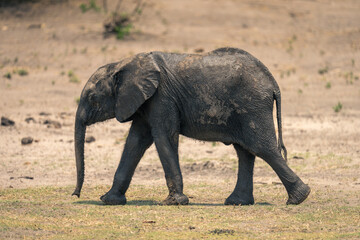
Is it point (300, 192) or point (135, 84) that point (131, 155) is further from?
point (300, 192)

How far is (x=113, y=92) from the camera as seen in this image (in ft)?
34.6

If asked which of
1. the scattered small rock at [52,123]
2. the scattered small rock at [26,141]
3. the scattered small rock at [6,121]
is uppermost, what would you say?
the scattered small rock at [26,141]

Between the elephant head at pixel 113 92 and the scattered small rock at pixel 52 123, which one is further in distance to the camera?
the scattered small rock at pixel 52 123

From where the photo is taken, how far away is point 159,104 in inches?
403

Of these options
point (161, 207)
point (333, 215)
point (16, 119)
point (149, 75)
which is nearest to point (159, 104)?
point (149, 75)

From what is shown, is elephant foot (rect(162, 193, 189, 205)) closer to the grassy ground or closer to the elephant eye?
the grassy ground

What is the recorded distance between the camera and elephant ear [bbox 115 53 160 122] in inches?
401

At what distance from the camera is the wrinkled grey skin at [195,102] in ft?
33.2

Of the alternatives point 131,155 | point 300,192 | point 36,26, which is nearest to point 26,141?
point 131,155

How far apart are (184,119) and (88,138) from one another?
236 inches

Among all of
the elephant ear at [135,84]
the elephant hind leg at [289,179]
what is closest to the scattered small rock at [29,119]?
the elephant ear at [135,84]

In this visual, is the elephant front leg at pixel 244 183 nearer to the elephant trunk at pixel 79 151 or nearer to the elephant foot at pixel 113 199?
the elephant foot at pixel 113 199

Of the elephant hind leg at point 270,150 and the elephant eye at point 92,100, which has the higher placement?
the elephant eye at point 92,100

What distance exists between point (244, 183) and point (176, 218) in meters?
1.62
